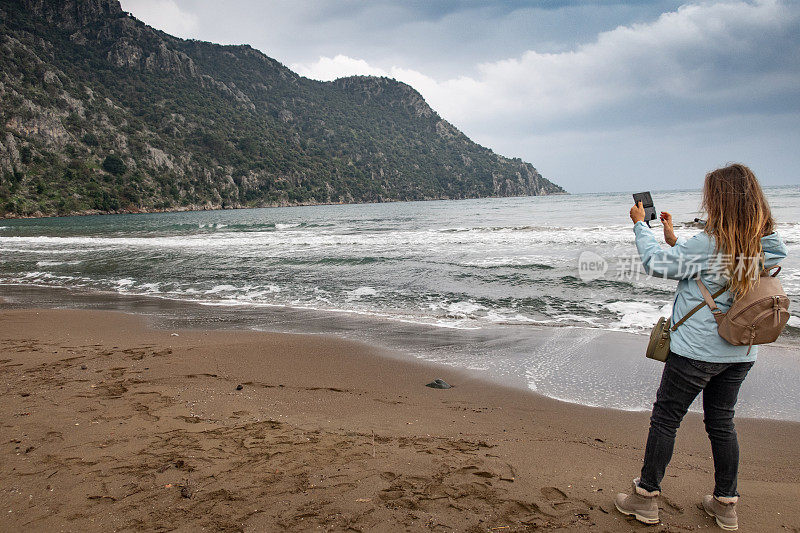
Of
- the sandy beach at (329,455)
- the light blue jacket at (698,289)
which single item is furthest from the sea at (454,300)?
the sandy beach at (329,455)

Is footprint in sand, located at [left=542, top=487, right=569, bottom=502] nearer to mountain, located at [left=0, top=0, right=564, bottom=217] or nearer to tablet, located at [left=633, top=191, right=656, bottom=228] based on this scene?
tablet, located at [left=633, top=191, right=656, bottom=228]

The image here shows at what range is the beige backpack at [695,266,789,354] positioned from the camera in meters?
2.04

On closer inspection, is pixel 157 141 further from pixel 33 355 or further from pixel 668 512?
pixel 668 512

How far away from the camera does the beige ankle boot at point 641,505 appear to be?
2.31 metres

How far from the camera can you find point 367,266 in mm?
13883

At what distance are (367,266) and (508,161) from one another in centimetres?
18879

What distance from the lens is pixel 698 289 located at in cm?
227

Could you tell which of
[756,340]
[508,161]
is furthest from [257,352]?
[508,161]

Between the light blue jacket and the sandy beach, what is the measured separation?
995 millimetres

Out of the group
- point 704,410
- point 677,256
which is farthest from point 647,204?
point 704,410

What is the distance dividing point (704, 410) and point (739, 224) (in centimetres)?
103

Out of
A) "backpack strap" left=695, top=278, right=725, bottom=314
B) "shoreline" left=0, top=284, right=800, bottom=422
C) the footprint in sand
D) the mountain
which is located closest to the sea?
"shoreline" left=0, top=284, right=800, bottom=422

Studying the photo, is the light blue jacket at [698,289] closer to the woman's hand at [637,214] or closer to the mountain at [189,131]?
the woman's hand at [637,214]

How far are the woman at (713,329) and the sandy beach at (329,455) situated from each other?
0.69 feet
